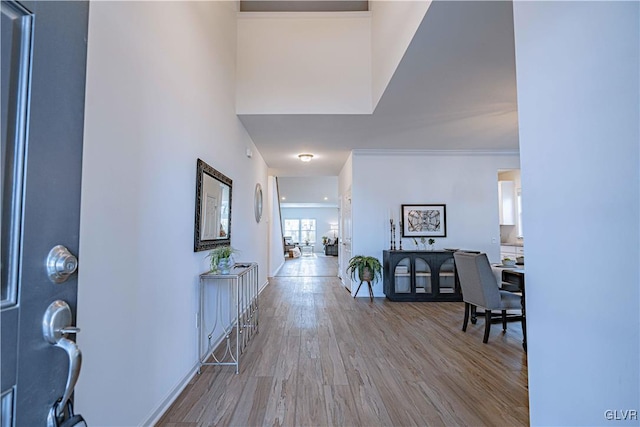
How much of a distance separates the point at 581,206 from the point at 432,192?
4.63 meters

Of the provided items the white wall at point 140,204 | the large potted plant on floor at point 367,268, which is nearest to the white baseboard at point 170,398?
the white wall at point 140,204

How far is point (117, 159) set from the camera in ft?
4.86

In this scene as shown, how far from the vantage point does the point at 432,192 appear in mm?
5516

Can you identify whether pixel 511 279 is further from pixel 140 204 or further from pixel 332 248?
pixel 332 248

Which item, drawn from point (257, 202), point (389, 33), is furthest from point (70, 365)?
point (257, 202)

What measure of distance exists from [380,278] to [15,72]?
208 inches

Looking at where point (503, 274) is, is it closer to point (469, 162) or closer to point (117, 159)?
point (469, 162)

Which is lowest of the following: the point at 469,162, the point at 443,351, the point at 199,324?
the point at 443,351

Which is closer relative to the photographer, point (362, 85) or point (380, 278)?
point (362, 85)

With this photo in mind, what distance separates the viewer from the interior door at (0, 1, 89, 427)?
1.58 ft

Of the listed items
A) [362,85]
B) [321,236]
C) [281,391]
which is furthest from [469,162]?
[321,236]

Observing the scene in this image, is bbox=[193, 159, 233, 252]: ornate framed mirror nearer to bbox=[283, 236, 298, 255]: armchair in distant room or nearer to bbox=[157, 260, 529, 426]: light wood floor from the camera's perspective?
bbox=[157, 260, 529, 426]: light wood floor

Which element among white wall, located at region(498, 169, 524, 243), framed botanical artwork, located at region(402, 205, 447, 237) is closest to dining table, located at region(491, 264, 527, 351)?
framed botanical artwork, located at region(402, 205, 447, 237)

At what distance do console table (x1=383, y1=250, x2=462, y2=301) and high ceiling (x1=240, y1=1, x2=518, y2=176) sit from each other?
6.07ft
